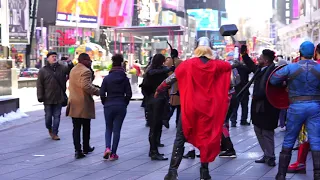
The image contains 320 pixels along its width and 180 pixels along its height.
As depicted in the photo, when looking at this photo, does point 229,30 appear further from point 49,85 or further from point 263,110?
point 49,85

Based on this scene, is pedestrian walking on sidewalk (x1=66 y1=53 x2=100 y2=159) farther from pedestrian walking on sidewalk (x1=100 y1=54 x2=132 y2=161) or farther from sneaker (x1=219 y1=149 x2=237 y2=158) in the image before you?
sneaker (x1=219 y1=149 x2=237 y2=158)

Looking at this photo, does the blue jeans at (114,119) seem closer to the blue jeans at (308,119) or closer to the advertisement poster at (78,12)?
the blue jeans at (308,119)

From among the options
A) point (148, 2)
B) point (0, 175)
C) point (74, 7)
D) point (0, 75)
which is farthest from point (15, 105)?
point (148, 2)

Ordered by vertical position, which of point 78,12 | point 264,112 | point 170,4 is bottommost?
point 264,112

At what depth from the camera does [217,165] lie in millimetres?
8469

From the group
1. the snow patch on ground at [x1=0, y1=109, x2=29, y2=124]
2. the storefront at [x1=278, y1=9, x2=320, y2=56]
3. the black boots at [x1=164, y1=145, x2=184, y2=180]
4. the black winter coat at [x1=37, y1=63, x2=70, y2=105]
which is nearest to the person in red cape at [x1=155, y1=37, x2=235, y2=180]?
the black boots at [x1=164, y1=145, x2=184, y2=180]

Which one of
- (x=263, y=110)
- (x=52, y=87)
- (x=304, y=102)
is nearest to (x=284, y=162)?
(x=304, y=102)

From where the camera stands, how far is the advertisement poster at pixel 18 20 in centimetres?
5472

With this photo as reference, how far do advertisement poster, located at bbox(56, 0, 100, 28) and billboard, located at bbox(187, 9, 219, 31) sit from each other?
309 ft

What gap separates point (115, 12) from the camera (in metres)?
85.9

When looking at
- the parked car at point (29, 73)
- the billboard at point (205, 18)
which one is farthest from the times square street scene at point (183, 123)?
the billboard at point (205, 18)

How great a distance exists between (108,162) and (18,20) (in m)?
48.1

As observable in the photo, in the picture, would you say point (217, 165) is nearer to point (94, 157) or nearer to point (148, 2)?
point (94, 157)

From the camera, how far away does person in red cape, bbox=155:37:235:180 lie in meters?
7.01
